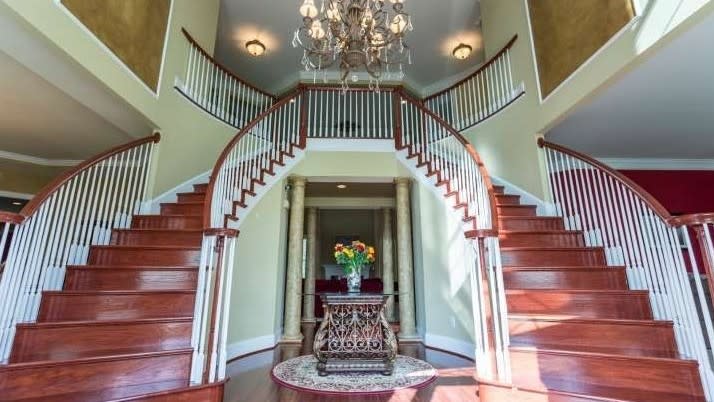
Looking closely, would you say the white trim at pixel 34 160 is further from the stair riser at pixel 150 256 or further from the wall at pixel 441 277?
the wall at pixel 441 277

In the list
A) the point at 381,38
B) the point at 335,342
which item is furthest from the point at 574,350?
the point at 381,38

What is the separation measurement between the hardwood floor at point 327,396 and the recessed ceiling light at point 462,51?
5774 millimetres

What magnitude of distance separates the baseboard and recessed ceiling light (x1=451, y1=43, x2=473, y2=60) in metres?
5.37

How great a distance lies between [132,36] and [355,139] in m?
3.10

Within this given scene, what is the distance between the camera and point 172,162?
432 centimetres

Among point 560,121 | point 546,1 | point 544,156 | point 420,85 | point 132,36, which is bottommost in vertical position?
point 544,156

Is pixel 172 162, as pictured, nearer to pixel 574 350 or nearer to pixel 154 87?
pixel 154 87

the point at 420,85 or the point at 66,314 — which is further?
the point at 420,85

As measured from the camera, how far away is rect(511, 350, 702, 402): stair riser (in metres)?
2.12

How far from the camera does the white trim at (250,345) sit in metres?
4.03

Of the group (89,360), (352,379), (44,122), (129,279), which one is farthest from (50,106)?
(352,379)

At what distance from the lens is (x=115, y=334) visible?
2420 millimetres

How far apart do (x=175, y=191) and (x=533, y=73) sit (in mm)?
4702

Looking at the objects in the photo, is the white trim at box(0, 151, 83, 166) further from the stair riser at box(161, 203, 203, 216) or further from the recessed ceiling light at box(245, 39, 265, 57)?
the recessed ceiling light at box(245, 39, 265, 57)
